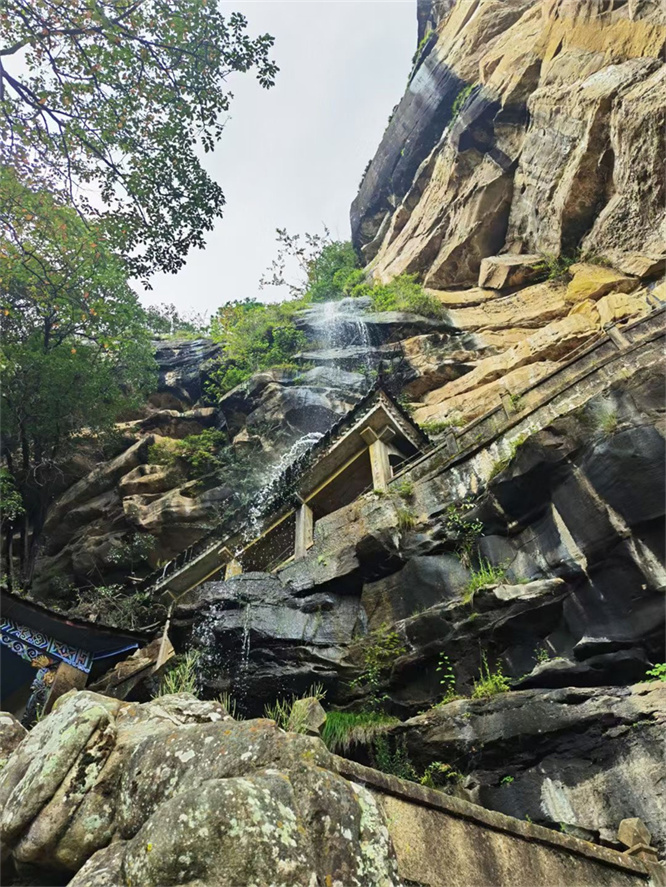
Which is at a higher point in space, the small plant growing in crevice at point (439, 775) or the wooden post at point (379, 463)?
the wooden post at point (379, 463)

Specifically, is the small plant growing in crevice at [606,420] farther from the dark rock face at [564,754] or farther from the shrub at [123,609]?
the shrub at [123,609]

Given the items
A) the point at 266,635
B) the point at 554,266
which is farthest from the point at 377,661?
the point at 554,266

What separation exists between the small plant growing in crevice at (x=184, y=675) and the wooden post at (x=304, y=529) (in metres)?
4.72

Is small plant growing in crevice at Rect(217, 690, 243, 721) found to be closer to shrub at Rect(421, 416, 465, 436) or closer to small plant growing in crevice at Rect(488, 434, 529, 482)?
small plant growing in crevice at Rect(488, 434, 529, 482)

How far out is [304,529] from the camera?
15672 millimetres

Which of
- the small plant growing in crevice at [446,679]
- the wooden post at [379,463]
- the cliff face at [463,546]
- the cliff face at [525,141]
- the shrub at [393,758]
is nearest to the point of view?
the cliff face at [463,546]

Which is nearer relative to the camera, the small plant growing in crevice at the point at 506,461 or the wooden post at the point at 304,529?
the small plant growing in crevice at the point at 506,461

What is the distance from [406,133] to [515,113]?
1247cm

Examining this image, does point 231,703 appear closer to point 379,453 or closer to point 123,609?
point 379,453

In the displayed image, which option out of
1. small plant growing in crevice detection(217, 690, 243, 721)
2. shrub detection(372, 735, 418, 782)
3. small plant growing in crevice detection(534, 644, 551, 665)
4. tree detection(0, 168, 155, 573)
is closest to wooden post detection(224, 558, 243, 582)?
small plant growing in crevice detection(217, 690, 243, 721)

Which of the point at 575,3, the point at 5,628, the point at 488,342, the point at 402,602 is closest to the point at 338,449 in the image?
the point at 402,602

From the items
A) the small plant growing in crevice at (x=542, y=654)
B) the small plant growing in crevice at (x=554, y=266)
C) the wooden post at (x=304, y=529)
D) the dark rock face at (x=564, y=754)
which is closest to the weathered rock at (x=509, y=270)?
the small plant growing in crevice at (x=554, y=266)

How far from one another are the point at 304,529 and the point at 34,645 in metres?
7.43

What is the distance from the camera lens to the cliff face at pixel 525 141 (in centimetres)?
2077
